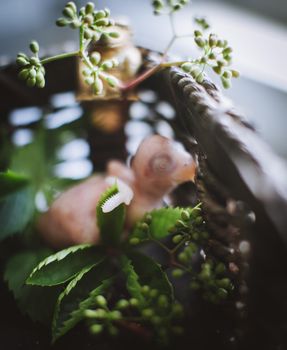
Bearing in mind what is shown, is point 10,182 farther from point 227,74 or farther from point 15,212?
point 227,74

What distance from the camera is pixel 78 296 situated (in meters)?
0.53

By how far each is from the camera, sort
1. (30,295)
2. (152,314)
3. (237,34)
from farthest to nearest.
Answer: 1. (237,34)
2. (30,295)
3. (152,314)

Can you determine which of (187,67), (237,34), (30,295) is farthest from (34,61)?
(237,34)

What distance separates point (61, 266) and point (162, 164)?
0.18 meters

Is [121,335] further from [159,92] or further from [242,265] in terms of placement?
[159,92]

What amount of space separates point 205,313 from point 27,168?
12.8 inches

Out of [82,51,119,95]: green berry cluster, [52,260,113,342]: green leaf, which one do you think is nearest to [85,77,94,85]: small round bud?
[82,51,119,95]: green berry cluster

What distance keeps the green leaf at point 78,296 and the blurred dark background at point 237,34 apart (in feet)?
2.02

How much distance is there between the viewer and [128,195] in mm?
564

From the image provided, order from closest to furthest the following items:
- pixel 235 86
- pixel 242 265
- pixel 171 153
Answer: pixel 242 265
pixel 171 153
pixel 235 86

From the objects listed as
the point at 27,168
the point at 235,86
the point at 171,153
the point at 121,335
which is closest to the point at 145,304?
the point at 121,335

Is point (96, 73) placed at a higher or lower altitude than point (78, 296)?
higher

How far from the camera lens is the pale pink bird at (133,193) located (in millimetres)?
597

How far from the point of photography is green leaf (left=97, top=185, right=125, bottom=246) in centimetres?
55
